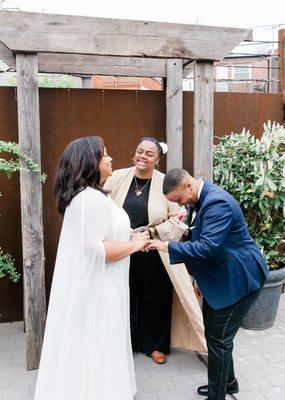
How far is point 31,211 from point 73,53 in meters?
1.32

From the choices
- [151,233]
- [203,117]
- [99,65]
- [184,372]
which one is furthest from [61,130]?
[184,372]

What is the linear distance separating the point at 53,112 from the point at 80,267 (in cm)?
226

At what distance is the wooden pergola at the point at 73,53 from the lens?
3.54 m

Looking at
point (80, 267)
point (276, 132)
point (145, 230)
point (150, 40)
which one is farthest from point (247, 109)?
point (80, 267)

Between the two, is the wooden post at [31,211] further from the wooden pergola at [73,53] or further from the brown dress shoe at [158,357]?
the brown dress shoe at [158,357]

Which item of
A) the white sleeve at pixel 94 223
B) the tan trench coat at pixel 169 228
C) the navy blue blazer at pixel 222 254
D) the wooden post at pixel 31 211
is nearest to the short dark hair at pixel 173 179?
the navy blue blazer at pixel 222 254

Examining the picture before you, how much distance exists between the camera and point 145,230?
3.41 m

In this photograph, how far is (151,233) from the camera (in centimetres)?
363

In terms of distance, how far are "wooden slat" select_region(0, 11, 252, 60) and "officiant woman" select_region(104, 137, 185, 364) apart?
761 mm

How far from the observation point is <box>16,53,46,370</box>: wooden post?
12.0 ft

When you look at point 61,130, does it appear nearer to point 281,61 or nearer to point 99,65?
point 99,65

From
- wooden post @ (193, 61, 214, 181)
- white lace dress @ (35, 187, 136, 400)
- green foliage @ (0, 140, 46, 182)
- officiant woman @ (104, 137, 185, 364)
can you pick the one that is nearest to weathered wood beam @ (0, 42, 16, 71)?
green foliage @ (0, 140, 46, 182)

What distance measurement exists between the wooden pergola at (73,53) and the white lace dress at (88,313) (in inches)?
38.3

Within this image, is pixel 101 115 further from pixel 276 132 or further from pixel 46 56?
pixel 276 132
